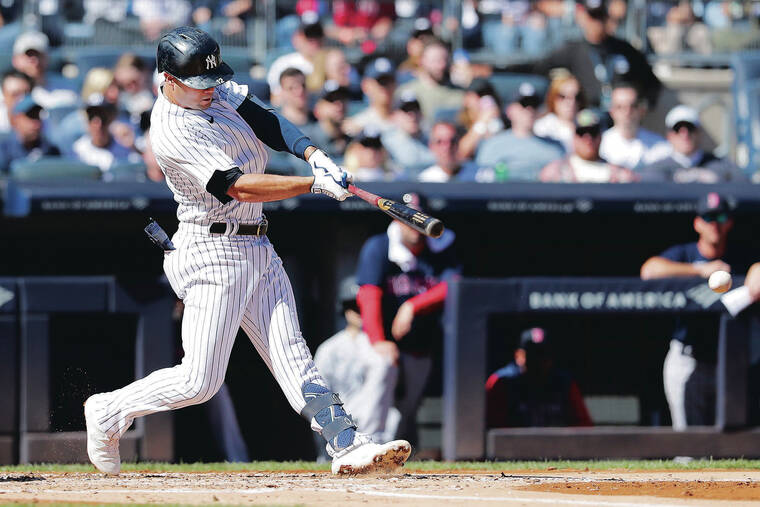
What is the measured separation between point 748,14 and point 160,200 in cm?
624

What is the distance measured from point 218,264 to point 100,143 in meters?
3.79

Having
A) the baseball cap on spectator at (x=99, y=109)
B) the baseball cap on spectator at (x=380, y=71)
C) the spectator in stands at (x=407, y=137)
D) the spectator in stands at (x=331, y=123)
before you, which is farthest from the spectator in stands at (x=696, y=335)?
the baseball cap on spectator at (x=99, y=109)

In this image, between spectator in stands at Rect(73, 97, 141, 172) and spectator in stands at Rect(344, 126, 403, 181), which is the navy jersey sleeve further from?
spectator in stands at Rect(73, 97, 141, 172)

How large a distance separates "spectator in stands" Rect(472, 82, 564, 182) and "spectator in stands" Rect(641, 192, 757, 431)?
1.10m

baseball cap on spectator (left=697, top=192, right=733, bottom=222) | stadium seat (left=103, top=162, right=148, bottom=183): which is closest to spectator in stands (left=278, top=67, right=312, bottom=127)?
stadium seat (left=103, top=162, right=148, bottom=183)

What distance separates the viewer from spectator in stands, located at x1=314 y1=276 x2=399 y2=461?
697cm

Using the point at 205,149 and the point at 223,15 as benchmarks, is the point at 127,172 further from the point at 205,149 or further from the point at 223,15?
the point at 223,15

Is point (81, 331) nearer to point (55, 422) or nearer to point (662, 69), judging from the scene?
point (55, 422)

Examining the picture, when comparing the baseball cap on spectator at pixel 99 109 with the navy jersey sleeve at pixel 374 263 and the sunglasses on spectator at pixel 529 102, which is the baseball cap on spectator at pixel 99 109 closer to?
the navy jersey sleeve at pixel 374 263

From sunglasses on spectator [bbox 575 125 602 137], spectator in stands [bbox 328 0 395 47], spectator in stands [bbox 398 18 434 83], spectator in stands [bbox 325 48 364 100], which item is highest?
spectator in stands [bbox 328 0 395 47]

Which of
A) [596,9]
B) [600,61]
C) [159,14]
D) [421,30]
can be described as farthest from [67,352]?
[596,9]

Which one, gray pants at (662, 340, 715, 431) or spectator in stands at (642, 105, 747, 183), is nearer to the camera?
gray pants at (662, 340, 715, 431)

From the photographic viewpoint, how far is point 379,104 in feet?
29.1

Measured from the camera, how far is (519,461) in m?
6.64
